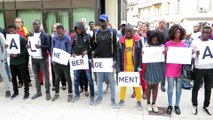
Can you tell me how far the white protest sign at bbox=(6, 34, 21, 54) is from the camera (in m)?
6.34

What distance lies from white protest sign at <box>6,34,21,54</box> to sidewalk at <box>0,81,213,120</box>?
1268 millimetres

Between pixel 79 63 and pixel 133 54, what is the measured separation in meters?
1.37

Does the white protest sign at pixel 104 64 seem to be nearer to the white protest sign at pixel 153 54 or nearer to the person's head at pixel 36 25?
the white protest sign at pixel 153 54

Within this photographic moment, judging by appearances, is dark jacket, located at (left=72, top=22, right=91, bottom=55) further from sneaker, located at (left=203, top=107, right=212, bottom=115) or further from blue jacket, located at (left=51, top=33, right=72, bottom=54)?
sneaker, located at (left=203, top=107, right=212, bottom=115)

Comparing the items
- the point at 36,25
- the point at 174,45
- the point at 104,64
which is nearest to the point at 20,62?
the point at 36,25

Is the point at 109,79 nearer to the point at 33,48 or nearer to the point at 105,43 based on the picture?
the point at 105,43

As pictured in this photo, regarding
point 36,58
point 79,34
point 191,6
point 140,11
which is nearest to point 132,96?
point 79,34

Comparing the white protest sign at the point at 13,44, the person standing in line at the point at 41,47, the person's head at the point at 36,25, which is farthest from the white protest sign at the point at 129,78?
the white protest sign at the point at 13,44

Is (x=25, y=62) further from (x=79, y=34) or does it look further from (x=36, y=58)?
(x=79, y=34)

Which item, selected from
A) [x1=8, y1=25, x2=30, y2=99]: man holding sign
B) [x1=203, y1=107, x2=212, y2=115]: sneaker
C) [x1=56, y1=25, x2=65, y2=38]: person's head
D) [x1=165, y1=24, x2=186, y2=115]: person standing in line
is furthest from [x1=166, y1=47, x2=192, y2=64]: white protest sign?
[x1=8, y1=25, x2=30, y2=99]: man holding sign

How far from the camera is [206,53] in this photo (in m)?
5.23

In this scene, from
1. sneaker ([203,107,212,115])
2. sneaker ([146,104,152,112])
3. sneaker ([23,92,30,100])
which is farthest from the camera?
sneaker ([23,92,30,100])

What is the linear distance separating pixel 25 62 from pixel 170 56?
12.0ft

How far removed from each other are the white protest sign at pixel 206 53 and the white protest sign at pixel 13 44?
4346 mm
